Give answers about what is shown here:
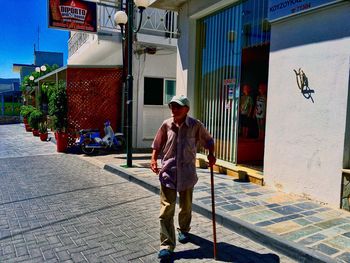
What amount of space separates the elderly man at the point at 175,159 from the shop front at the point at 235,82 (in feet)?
12.2

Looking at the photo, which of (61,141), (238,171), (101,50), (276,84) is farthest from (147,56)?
(276,84)

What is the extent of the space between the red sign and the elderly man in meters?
8.66

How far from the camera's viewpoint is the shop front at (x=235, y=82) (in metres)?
7.20

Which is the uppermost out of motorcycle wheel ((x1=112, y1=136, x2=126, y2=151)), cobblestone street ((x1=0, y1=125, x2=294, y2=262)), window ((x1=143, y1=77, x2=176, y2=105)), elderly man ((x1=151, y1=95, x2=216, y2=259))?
window ((x1=143, y1=77, x2=176, y2=105))

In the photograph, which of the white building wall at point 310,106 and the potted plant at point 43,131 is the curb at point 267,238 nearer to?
the white building wall at point 310,106

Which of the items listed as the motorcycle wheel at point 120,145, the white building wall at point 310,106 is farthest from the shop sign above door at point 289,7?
the motorcycle wheel at point 120,145

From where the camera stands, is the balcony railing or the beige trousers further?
the balcony railing

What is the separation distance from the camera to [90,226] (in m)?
4.54

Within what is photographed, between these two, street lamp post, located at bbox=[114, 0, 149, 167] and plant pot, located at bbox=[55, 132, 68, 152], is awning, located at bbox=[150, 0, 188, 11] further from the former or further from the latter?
plant pot, located at bbox=[55, 132, 68, 152]

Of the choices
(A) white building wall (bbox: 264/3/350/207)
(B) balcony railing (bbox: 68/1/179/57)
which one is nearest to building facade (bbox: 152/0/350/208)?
(A) white building wall (bbox: 264/3/350/207)

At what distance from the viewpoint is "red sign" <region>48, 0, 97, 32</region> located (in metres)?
10.8

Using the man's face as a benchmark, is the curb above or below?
below

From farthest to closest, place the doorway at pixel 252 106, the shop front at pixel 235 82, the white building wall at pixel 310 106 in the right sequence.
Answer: the doorway at pixel 252 106, the shop front at pixel 235 82, the white building wall at pixel 310 106

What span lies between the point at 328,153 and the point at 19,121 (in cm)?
3264
